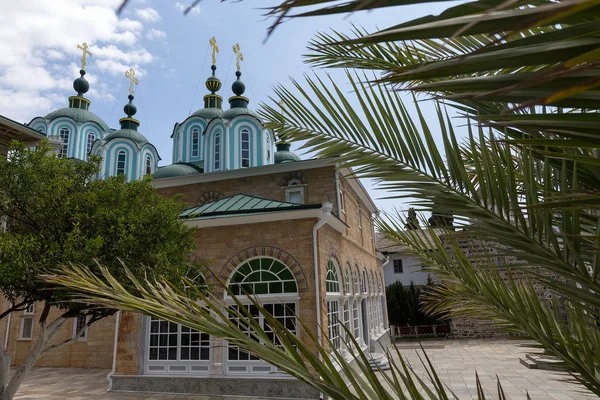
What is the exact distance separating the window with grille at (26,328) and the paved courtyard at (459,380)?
1657mm

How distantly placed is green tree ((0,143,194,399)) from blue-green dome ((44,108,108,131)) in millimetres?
26239

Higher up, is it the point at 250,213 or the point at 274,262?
the point at 250,213

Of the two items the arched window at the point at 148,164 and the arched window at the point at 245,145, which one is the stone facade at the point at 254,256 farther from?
the arched window at the point at 148,164

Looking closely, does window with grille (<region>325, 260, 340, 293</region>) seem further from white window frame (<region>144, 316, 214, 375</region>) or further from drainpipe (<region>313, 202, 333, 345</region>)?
white window frame (<region>144, 316, 214, 375</region>)

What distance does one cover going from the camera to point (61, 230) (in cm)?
724

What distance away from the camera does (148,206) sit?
8.18 m

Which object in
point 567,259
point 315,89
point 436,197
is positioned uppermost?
point 315,89

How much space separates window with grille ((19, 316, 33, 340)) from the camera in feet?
49.7

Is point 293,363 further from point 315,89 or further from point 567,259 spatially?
point 315,89

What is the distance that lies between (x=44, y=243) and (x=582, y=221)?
7643 mm

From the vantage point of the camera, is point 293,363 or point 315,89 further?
point 315,89

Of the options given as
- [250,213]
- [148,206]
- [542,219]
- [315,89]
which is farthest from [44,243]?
[542,219]

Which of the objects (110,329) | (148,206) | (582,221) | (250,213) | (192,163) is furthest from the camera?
(192,163)

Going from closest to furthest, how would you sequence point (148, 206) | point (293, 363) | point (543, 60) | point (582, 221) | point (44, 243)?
point (543, 60) → point (293, 363) → point (582, 221) → point (44, 243) → point (148, 206)
